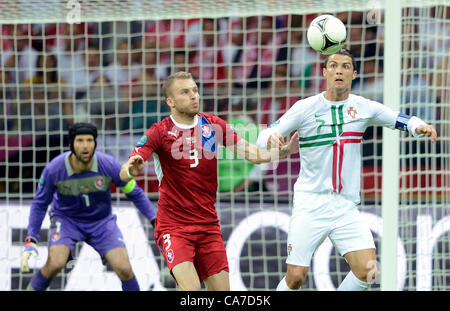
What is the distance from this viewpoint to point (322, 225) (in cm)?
569

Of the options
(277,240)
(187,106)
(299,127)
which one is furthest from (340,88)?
(277,240)

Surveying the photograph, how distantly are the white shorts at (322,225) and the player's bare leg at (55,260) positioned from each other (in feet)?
7.83

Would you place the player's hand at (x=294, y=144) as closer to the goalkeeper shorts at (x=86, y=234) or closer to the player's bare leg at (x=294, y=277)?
the player's bare leg at (x=294, y=277)

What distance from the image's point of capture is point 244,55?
9203 mm

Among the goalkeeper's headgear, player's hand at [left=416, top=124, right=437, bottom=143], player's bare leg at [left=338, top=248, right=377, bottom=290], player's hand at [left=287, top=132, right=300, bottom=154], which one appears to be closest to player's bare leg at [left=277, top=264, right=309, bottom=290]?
player's bare leg at [left=338, top=248, right=377, bottom=290]

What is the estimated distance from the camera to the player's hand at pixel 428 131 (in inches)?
213

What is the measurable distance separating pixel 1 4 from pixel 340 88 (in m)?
3.88

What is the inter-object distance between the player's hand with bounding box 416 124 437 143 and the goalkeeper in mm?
2618

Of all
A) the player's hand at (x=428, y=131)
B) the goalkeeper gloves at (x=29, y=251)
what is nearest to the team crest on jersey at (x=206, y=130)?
the player's hand at (x=428, y=131)

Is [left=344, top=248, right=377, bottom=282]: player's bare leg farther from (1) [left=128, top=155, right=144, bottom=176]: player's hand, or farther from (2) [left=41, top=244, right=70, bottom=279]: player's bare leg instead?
(2) [left=41, top=244, right=70, bottom=279]: player's bare leg

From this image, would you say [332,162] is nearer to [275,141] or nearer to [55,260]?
[275,141]

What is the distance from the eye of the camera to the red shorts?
5.50m

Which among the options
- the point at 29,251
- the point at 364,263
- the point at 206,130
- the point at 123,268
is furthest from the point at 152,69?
the point at 364,263

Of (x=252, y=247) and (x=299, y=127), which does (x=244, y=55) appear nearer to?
(x=252, y=247)
